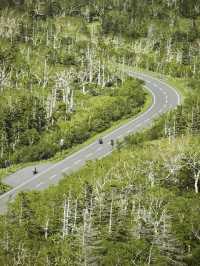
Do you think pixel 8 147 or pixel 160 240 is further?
pixel 8 147

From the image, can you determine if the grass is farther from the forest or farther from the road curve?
the forest

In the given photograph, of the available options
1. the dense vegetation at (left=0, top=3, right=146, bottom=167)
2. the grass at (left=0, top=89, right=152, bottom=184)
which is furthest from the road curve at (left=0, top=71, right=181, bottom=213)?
the dense vegetation at (left=0, top=3, right=146, bottom=167)

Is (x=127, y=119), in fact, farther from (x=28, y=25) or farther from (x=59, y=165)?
(x=28, y=25)

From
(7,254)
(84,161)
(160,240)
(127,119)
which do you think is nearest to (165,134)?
(84,161)

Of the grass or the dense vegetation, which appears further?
the dense vegetation

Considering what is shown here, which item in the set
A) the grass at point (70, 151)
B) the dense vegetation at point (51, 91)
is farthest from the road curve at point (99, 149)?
the dense vegetation at point (51, 91)

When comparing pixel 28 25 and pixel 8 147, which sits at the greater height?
pixel 28 25
